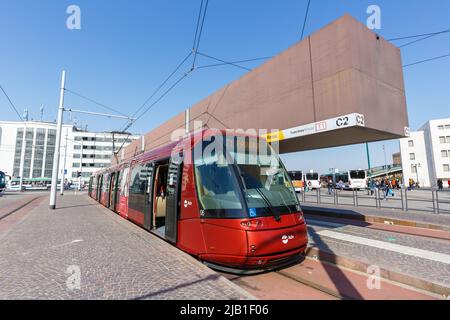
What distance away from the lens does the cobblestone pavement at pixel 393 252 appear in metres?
4.63

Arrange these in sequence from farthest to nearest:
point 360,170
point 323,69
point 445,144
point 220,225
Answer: point 445,144
point 360,170
point 323,69
point 220,225

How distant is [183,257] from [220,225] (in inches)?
50.2

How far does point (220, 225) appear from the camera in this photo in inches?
180

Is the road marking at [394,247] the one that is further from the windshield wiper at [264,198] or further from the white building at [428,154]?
the white building at [428,154]

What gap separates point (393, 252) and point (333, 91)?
17.3 feet

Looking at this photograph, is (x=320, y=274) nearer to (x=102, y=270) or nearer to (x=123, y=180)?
(x=102, y=270)

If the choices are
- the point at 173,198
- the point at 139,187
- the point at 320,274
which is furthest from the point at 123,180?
the point at 320,274

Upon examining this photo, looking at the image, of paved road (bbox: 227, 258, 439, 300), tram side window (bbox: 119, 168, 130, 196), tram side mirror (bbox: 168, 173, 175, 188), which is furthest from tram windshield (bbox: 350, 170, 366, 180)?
tram side mirror (bbox: 168, 173, 175, 188)

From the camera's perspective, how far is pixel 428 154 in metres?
53.2

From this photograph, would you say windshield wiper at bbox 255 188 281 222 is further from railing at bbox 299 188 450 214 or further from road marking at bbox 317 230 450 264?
railing at bbox 299 188 450 214

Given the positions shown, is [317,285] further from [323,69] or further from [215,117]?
[215,117]

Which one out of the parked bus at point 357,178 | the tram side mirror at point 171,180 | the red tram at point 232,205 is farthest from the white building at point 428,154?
the tram side mirror at point 171,180

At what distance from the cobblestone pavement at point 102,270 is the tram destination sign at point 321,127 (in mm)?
6124

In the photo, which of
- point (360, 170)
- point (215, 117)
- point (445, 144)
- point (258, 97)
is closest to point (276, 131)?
point (258, 97)
